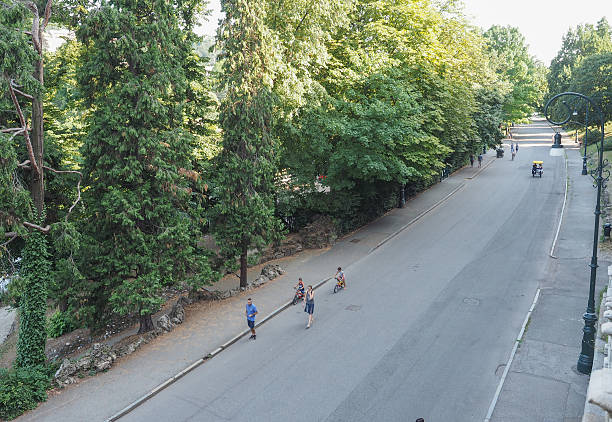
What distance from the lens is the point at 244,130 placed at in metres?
19.9

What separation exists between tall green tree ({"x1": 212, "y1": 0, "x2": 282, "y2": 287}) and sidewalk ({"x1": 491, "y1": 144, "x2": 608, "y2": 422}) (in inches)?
445

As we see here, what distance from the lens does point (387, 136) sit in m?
24.3

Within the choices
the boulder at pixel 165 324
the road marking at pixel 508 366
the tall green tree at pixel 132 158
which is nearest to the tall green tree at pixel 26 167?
the tall green tree at pixel 132 158

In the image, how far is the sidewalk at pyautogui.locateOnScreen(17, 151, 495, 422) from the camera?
12.6 meters

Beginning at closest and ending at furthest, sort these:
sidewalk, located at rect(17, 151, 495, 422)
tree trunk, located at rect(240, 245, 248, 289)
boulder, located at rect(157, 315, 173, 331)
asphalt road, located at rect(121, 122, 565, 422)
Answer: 1. asphalt road, located at rect(121, 122, 565, 422)
2. sidewalk, located at rect(17, 151, 495, 422)
3. boulder, located at rect(157, 315, 173, 331)
4. tree trunk, located at rect(240, 245, 248, 289)

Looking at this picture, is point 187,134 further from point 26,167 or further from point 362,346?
point 362,346

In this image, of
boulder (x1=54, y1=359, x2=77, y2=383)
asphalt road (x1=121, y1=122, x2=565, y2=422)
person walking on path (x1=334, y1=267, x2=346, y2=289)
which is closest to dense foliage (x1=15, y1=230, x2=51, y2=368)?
boulder (x1=54, y1=359, x2=77, y2=383)

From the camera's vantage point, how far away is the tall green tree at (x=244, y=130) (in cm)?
1939

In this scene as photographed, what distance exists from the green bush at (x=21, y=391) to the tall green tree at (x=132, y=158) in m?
2.99

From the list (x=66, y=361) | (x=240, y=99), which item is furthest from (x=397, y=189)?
(x=66, y=361)

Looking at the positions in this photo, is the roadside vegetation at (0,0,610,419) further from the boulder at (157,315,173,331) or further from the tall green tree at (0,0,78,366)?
the boulder at (157,315,173,331)

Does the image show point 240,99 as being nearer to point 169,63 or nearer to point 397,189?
point 169,63

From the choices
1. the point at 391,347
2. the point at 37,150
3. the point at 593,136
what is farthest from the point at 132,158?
the point at 593,136

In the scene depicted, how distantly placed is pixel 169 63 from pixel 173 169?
383 cm
